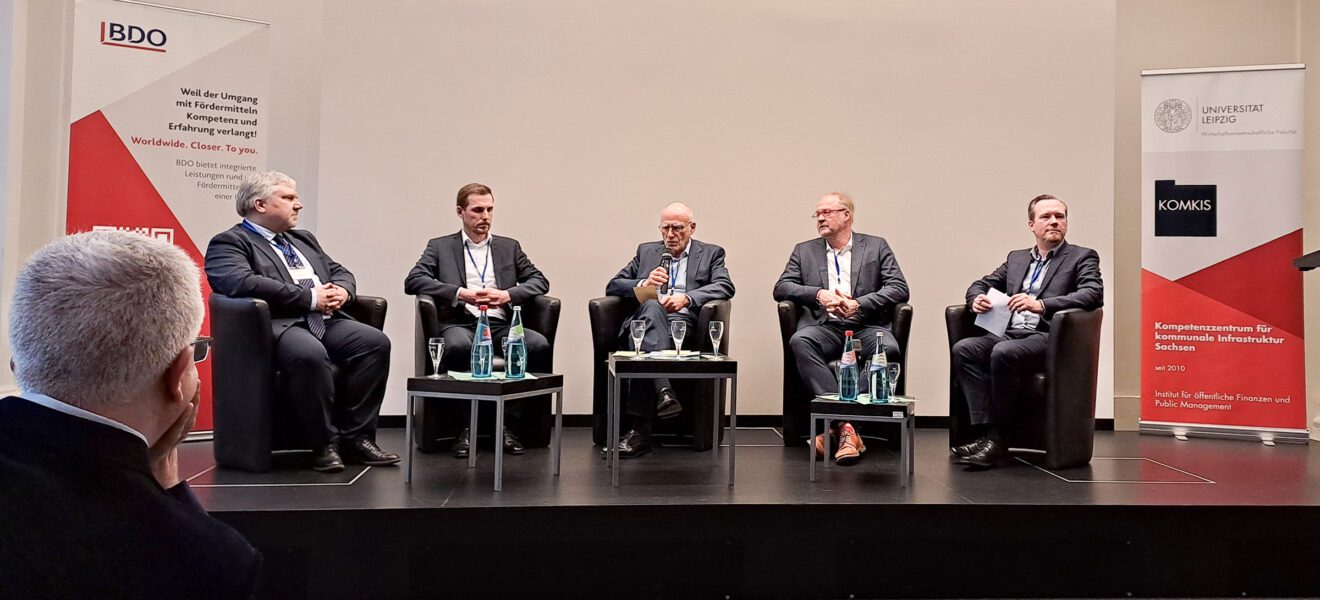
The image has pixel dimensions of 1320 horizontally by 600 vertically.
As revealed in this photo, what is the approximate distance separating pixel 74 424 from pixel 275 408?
2729 mm

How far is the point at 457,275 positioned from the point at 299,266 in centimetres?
74

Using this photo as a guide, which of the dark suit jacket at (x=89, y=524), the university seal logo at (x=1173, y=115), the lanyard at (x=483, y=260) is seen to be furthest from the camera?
the university seal logo at (x=1173, y=115)

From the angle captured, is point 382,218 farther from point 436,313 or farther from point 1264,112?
point 1264,112

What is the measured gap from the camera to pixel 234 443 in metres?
3.28

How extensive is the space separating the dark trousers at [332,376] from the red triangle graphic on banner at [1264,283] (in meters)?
4.19

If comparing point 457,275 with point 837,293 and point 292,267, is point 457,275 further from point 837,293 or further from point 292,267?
point 837,293

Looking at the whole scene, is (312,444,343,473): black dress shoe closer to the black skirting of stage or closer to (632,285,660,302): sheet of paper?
the black skirting of stage

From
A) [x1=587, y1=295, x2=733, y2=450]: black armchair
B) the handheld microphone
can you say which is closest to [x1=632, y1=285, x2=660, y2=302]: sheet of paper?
[x1=587, y1=295, x2=733, y2=450]: black armchair

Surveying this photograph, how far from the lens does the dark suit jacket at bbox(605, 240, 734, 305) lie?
418cm

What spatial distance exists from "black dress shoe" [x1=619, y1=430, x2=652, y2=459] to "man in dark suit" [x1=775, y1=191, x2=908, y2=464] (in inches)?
29.0

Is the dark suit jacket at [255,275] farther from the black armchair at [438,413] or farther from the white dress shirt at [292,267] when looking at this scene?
the black armchair at [438,413]

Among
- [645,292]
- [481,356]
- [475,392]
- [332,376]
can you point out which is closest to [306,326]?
[332,376]

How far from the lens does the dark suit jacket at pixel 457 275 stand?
403 centimetres

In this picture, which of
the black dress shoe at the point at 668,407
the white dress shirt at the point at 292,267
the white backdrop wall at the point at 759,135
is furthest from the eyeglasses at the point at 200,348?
the white backdrop wall at the point at 759,135
